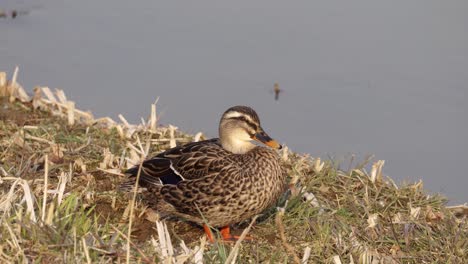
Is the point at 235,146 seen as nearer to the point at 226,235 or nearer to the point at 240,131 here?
the point at 240,131

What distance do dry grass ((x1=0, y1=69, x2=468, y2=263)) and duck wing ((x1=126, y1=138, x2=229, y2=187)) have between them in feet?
0.73

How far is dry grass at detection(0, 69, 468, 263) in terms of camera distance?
4.39 metres

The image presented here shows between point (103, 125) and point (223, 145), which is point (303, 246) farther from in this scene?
point (103, 125)

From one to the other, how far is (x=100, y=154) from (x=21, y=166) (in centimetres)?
73

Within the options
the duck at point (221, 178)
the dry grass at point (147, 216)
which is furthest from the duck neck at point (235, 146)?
the dry grass at point (147, 216)

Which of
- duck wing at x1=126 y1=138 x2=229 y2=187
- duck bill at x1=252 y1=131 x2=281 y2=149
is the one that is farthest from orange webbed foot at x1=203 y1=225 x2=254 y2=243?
duck bill at x1=252 y1=131 x2=281 y2=149

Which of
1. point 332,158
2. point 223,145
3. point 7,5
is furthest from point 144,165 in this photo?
point 7,5

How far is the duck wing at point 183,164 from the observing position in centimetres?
570

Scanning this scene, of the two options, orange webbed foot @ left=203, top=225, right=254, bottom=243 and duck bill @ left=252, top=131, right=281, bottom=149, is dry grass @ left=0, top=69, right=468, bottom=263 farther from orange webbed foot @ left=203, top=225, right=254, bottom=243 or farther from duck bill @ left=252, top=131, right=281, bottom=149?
duck bill @ left=252, top=131, right=281, bottom=149

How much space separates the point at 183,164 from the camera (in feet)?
19.1

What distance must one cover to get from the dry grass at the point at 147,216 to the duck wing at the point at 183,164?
0.73 feet

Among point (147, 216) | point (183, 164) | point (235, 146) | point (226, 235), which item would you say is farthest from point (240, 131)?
point (147, 216)

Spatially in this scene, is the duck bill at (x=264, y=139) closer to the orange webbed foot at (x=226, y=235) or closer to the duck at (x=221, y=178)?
the duck at (x=221, y=178)

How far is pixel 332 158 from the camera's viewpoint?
22.5 feet
